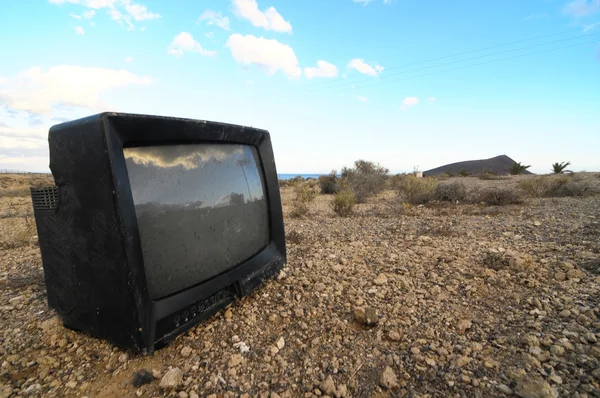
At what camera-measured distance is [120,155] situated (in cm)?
114

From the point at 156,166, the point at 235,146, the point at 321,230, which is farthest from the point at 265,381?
the point at 321,230

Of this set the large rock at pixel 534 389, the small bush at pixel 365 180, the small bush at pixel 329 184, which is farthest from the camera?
the small bush at pixel 329 184

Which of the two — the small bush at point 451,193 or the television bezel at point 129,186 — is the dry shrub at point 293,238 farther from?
the small bush at point 451,193

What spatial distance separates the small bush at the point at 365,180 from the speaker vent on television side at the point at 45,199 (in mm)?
7796

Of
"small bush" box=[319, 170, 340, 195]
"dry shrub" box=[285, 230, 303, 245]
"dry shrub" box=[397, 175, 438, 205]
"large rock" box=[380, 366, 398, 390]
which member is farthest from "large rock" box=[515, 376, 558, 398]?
"small bush" box=[319, 170, 340, 195]

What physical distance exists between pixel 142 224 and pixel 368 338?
4.01 feet

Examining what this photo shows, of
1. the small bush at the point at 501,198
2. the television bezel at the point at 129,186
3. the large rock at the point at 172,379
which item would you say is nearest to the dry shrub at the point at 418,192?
the small bush at the point at 501,198

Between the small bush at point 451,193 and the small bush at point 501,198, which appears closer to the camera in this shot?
the small bush at point 501,198

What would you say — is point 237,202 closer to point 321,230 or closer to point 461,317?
point 461,317

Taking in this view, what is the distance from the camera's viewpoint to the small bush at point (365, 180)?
9562 millimetres

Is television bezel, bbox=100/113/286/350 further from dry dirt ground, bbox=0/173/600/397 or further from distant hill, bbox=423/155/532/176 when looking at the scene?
distant hill, bbox=423/155/532/176

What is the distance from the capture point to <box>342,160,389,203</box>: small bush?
31.4 ft

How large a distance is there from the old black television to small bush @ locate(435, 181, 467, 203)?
22.6 feet

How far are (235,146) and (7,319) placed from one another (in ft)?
5.96
